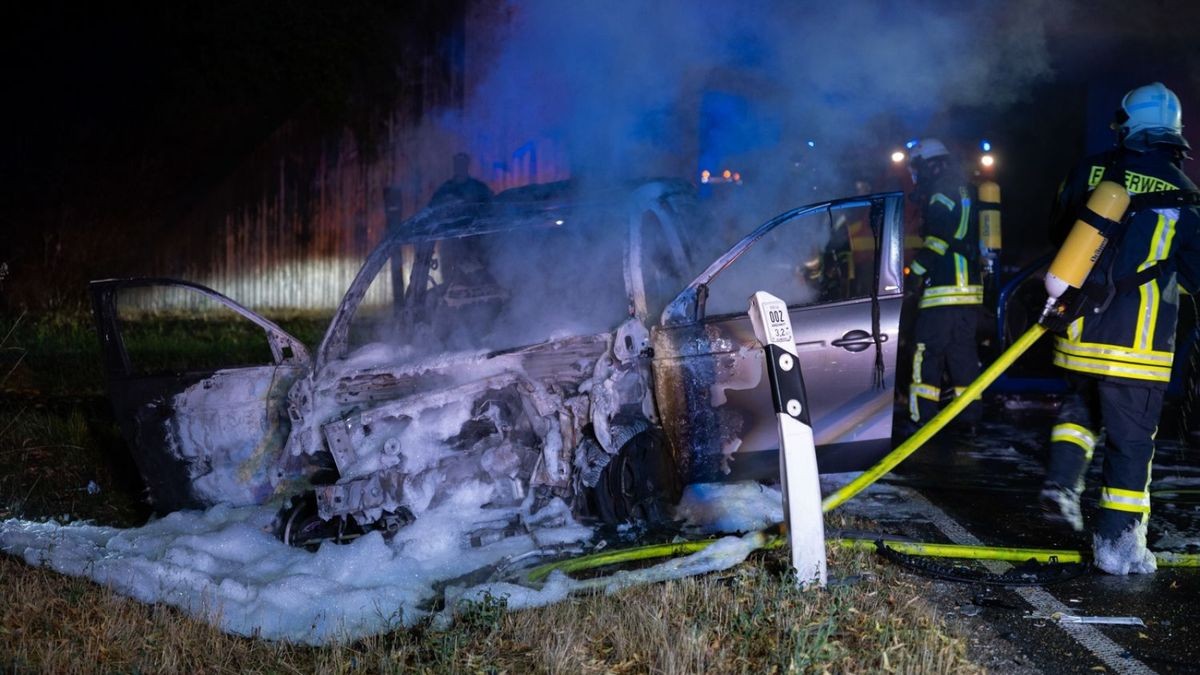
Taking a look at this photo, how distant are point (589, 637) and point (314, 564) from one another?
1.66 metres

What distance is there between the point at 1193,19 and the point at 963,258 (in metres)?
3.76

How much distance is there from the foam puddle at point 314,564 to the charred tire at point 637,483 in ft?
0.58

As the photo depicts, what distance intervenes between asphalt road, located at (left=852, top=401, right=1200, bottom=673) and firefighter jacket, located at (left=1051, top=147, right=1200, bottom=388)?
91cm

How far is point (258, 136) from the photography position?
17.8 meters

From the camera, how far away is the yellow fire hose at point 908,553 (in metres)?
4.10

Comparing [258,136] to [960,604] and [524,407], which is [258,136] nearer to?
[524,407]

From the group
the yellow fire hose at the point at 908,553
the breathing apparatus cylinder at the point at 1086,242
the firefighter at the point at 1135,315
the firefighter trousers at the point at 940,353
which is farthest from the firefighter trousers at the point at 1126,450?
the firefighter trousers at the point at 940,353

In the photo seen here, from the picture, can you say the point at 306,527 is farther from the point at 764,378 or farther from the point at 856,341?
the point at 856,341

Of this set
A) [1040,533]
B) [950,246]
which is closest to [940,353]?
[950,246]

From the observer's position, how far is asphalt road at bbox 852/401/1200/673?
3.28 m

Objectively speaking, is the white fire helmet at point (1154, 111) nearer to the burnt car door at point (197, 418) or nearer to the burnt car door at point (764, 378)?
the burnt car door at point (764, 378)

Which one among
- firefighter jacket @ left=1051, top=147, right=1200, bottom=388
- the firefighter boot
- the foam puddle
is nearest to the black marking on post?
the foam puddle

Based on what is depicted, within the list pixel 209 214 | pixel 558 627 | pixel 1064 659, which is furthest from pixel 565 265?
pixel 209 214

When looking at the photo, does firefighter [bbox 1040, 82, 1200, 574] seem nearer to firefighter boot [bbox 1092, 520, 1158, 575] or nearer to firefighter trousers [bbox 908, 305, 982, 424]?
firefighter boot [bbox 1092, 520, 1158, 575]
